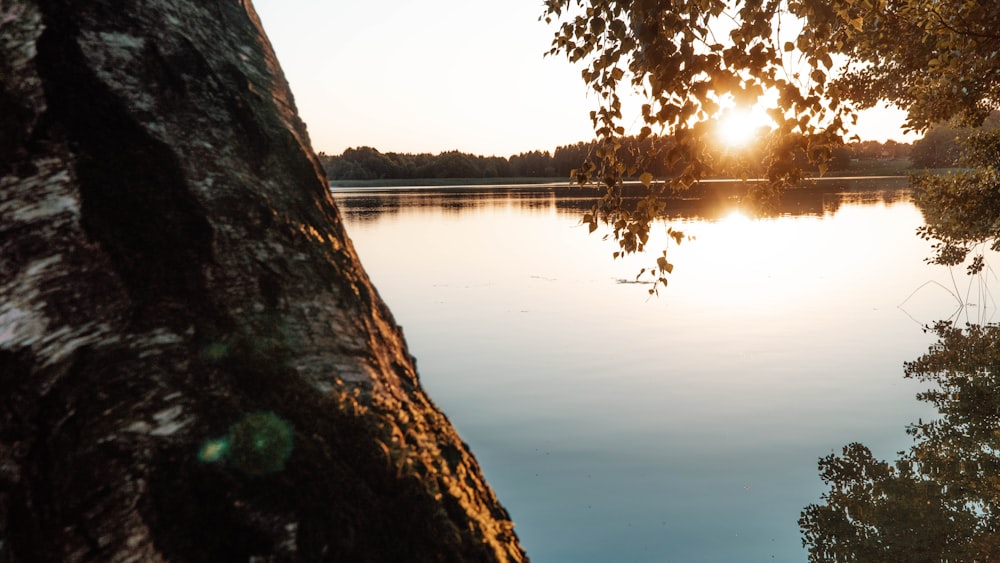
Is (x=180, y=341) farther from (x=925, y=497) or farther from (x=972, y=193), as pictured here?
(x=972, y=193)

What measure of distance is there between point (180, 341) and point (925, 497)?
9.50 metres

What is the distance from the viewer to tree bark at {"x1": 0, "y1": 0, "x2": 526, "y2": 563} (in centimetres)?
191

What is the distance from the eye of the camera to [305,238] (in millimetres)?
2723

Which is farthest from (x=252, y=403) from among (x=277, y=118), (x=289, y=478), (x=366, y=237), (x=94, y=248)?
(x=366, y=237)

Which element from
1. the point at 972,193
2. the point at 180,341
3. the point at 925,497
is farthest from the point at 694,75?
the point at 972,193

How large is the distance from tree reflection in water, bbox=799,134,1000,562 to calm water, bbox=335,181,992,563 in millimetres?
380

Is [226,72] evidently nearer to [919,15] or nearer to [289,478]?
[289,478]

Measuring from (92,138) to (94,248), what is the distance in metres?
0.44

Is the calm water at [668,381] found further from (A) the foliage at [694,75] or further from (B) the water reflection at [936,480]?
(A) the foliage at [694,75]

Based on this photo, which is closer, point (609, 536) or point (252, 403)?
point (252, 403)

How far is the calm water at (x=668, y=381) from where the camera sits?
8680 mm

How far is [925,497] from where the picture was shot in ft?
28.6

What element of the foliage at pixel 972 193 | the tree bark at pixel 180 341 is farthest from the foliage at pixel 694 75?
the foliage at pixel 972 193

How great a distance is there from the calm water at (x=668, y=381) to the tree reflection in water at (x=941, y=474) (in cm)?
38
